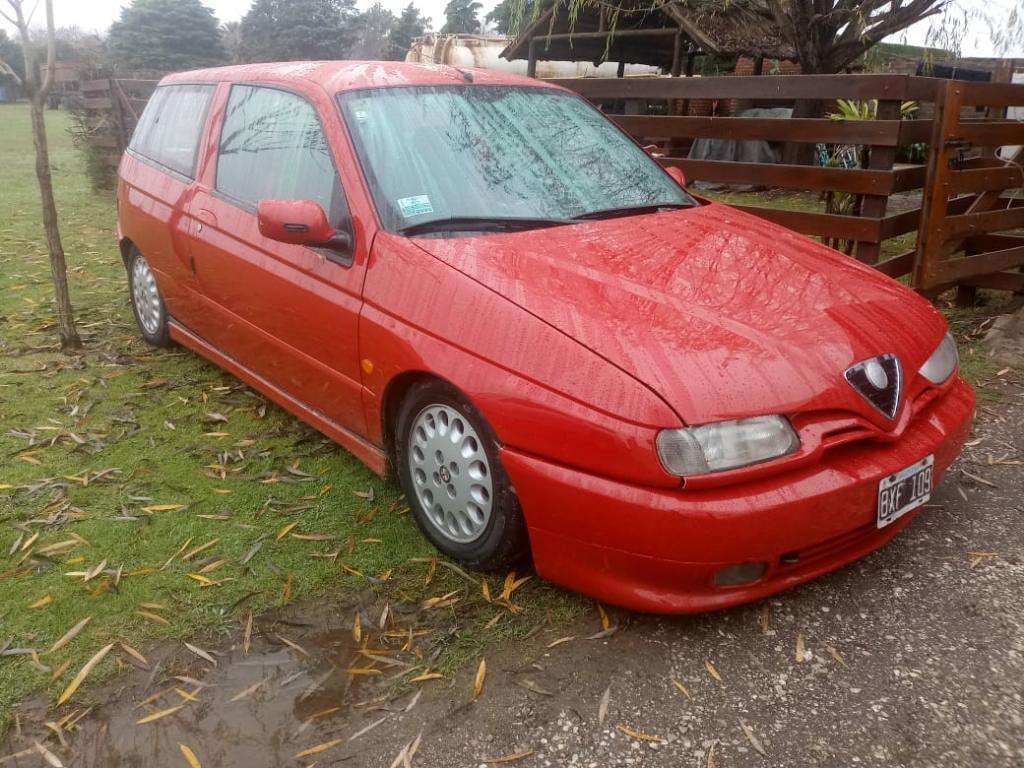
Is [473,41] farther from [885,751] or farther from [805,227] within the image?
[885,751]

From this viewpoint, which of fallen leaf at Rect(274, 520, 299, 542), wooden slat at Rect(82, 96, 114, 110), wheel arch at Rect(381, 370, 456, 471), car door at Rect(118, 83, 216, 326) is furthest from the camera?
wooden slat at Rect(82, 96, 114, 110)

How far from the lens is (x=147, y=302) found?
16.9 ft

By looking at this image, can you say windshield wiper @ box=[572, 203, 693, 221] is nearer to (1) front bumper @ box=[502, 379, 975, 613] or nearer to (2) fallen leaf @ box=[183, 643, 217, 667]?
(1) front bumper @ box=[502, 379, 975, 613]

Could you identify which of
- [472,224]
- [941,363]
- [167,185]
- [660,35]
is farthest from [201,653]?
[660,35]

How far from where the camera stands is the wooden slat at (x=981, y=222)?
17.1 ft

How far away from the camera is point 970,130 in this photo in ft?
16.8

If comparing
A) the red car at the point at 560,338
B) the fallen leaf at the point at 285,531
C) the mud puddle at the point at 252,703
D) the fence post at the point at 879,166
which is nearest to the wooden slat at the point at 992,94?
the fence post at the point at 879,166

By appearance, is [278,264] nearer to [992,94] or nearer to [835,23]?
[992,94]

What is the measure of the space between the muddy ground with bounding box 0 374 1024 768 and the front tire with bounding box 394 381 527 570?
318 millimetres

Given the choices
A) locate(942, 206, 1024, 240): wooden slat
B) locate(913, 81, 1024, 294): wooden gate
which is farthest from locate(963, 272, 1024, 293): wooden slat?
locate(942, 206, 1024, 240): wooden slat

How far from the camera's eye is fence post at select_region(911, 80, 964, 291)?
4.84 m

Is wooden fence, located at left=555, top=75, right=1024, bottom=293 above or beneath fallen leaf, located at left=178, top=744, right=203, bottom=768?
above

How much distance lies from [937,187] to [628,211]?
105 inches

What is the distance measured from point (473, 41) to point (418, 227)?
24.1 m
